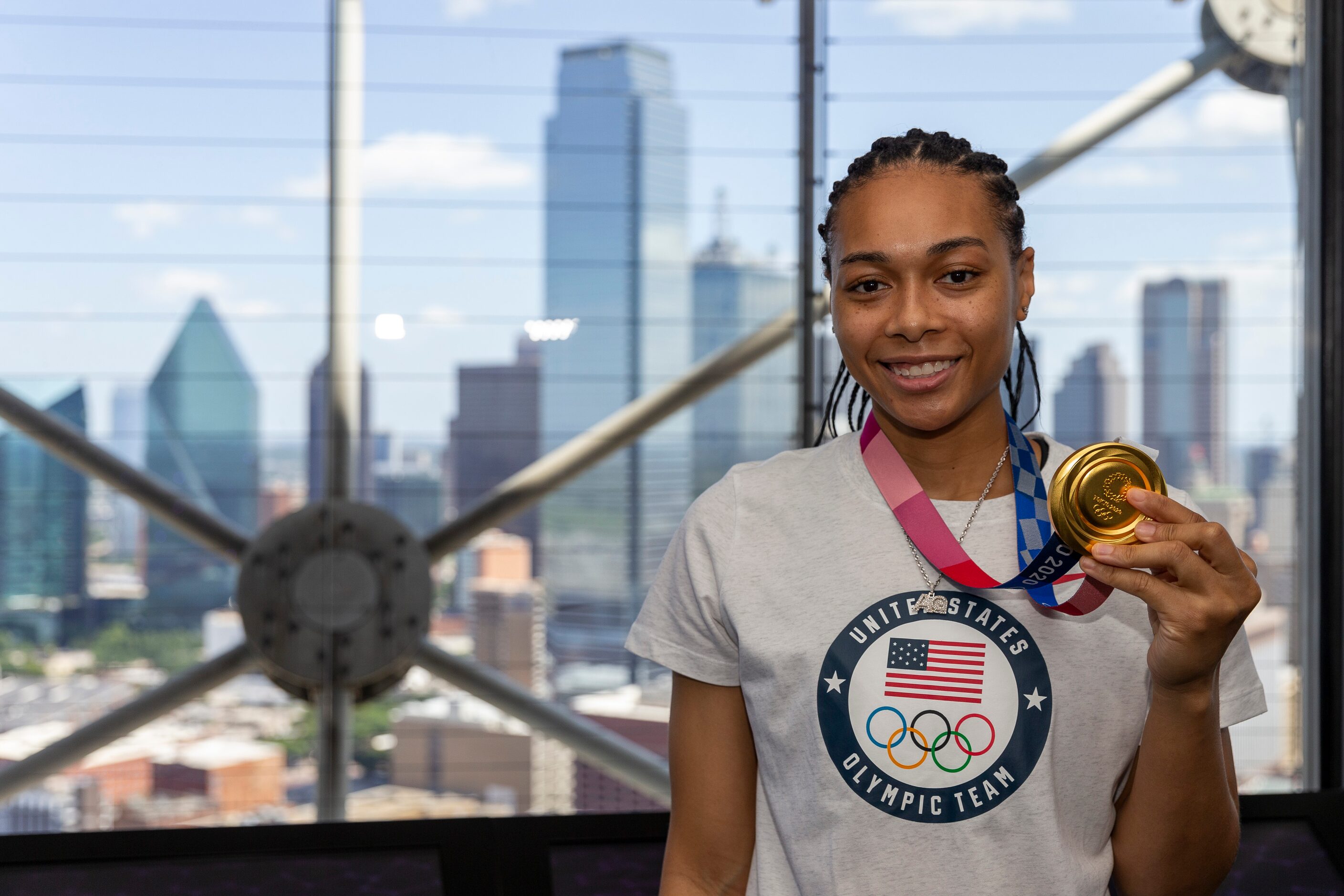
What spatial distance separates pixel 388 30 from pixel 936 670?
2.39m

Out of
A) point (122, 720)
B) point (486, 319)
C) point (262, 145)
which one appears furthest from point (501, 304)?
point (122, 720)

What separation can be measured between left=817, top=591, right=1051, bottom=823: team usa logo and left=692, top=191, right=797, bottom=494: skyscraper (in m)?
1.82

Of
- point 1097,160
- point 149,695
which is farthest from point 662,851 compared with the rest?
point 1097,160

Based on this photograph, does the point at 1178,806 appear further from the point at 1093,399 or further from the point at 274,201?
the point at 274,201

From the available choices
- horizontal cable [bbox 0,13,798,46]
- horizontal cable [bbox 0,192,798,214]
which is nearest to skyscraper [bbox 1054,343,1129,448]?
horizontal cable [bbox 0,192,798,214]

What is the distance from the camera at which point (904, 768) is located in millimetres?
985

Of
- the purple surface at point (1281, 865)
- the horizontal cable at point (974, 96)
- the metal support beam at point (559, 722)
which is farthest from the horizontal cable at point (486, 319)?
the purple surface at point (1281, 865)

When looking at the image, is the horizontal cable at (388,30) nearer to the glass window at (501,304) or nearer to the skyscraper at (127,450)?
the glass window at (501,304)

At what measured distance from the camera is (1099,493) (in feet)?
2.94

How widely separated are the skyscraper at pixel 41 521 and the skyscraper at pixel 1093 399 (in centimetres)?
262

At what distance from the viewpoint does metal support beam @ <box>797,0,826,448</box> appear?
2.75 metres

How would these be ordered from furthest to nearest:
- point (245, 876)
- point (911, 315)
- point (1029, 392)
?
point (1029, 392) < point (245, 876) < point (911, 315)

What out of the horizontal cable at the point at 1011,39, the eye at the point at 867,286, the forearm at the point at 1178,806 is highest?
the horizontal cable at the point at 1011,39

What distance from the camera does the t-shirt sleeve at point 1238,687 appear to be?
103 centimetres
